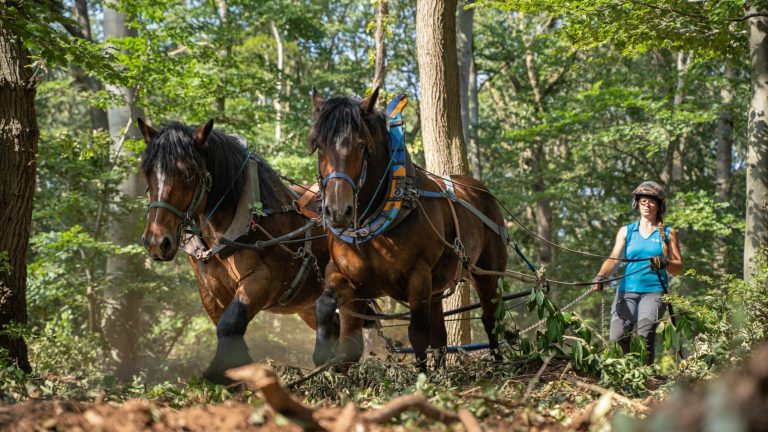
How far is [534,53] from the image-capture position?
21375 millimetres

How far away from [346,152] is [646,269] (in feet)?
10.8

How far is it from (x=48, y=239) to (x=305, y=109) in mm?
8193

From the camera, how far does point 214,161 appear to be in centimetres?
555

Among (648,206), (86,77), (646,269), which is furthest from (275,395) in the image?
(86,77)

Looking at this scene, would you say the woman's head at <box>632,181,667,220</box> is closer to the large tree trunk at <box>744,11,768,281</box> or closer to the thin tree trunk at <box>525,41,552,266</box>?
the large tree trunk at <box>744,11,768,281</box>

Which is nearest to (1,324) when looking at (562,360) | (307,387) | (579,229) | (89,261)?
(307,387)

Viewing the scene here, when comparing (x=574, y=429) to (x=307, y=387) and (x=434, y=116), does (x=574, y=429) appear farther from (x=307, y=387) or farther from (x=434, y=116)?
(x=434, y=116)

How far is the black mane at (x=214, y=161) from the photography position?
200 inches

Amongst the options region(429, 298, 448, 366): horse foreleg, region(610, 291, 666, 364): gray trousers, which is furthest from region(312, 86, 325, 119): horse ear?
region(610, 291, 666, 364): gray trousers

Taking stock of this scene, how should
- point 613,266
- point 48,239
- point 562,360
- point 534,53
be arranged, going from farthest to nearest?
point 534,53
point 48,239
point 613,266
point 562,360

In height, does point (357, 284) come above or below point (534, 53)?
below

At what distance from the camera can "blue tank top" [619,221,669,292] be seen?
259 inches

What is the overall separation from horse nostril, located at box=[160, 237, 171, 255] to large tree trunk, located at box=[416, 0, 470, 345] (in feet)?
12.6

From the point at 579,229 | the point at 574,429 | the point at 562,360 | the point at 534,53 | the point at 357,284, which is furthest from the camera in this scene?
the point at 579,229
